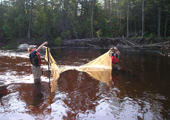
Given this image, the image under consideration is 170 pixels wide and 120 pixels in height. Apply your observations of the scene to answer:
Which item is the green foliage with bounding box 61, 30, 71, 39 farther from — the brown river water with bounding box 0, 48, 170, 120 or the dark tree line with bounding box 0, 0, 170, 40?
the brown river water with bounding box 0, 48, 170, 120

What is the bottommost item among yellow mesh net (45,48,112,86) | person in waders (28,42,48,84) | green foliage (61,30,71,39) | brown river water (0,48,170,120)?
brown river water (0,48,170,120)

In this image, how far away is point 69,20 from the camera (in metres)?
39.1

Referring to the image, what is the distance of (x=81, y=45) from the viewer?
31016mm

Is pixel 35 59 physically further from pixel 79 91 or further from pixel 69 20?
pixel 69 20

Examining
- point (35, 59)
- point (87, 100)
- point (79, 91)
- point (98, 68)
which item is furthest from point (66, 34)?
point (87, 100)

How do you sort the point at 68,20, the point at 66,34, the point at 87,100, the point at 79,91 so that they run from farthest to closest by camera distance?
the point at 68,20 → the point at 66,34 → the point at 79,91 → the point at 87,100

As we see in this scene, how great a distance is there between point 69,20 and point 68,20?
0.27 metres

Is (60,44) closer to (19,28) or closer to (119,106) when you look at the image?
(19,28)

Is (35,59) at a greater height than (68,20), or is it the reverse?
(68,20)

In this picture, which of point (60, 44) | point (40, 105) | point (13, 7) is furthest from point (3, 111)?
point (13, 7)

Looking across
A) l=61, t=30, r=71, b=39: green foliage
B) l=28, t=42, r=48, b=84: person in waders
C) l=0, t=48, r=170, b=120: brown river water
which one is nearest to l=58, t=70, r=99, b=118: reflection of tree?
l=0, t=48, r=170, b=120: brown river water

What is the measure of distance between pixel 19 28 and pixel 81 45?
1776 centimetres

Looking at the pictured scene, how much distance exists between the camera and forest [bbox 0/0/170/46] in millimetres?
34656

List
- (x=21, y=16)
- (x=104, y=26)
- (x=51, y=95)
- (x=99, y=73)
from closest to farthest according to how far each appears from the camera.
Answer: (x=51, y=95), (x=99, y=73), (x=21, y=16), (x=104, y=26)
